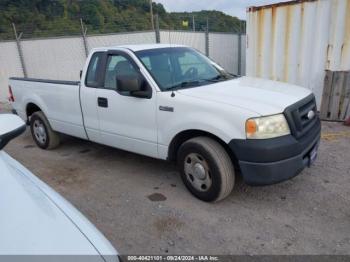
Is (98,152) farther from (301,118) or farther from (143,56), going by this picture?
(301,118)

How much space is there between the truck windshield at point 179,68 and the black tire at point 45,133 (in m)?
2.42

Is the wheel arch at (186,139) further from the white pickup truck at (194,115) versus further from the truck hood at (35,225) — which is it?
the truck hood at (35,225)

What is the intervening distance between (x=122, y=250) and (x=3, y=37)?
1136cm

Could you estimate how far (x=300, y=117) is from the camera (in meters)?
3.38

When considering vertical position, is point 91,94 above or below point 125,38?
below

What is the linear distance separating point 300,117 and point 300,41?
418 centimetres

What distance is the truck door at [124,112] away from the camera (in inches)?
155

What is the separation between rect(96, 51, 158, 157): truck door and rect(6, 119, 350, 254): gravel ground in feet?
1.73

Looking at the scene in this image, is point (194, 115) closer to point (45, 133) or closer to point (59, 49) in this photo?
point (45, 133)

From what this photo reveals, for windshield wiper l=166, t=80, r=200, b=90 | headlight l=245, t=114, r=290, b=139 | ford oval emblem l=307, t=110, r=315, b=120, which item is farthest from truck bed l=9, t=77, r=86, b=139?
ford oval emblem l=307, t=110, r=315, b=120

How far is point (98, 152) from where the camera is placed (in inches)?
220

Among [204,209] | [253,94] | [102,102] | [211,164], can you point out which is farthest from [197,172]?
[102,102]

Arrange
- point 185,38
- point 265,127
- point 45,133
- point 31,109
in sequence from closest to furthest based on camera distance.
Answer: point 265,127 < point 45,133 < point 31,109 < point 185,38

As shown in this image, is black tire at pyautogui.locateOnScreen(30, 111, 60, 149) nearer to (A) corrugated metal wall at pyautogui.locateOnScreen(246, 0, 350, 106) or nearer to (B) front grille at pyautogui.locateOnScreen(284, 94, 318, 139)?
(B) front grille at pyautogui.locateOnScreen(284, 94, 318, 139)
